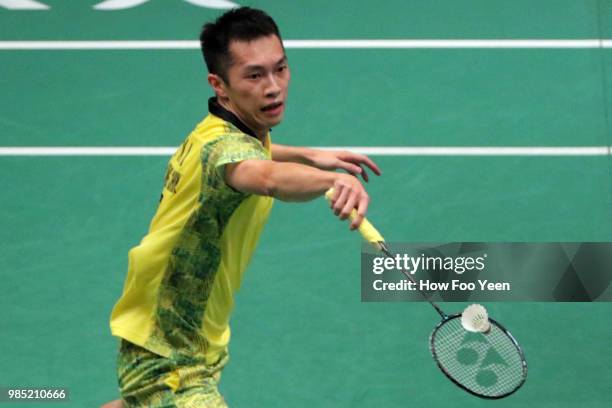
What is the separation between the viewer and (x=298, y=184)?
13.3 ft

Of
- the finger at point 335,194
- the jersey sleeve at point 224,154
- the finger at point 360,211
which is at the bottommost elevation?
the finger at point 360,211

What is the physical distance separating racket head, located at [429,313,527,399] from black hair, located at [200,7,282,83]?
1211 millimetres

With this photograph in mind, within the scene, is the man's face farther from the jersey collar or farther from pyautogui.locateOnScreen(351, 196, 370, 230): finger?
pyautogui.locateOnScreen(351, 196, 370, 230): finger

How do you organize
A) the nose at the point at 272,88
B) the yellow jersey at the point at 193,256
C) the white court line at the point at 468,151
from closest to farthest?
1. the yellow jersey at the point at 193,256
2. the nose at the point at 272,88
3. the white court line at the point at 468,151

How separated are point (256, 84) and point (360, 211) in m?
0.98

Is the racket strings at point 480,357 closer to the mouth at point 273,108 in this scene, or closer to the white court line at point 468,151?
the mouth at point 273,108

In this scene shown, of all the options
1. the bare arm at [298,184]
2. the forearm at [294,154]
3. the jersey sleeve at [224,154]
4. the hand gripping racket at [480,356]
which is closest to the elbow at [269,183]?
the bare arm at [298,184]

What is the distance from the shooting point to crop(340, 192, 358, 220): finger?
385 centimetres

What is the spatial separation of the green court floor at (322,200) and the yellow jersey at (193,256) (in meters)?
2.50

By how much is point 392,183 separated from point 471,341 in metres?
1.36

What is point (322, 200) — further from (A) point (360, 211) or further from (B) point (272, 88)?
(A) point (360, 211)

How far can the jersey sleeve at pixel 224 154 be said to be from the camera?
4.25m

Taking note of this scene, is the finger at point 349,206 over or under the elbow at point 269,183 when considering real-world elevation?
under

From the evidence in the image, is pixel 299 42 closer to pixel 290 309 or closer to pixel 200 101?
pixel 200 101
